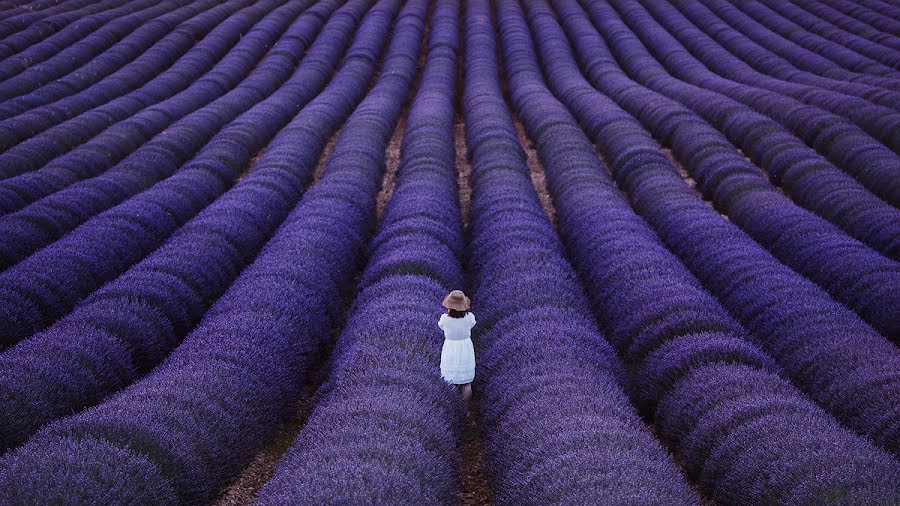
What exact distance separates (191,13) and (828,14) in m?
24.3

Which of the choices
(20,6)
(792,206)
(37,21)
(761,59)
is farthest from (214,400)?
(20,6)

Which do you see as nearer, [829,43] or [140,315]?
[140,315]

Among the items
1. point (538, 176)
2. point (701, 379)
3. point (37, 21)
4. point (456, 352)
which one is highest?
point (701, 379)

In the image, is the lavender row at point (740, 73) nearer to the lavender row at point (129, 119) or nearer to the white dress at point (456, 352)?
the white dress at point (456, 352)

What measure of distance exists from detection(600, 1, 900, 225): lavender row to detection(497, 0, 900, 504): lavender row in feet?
7.19

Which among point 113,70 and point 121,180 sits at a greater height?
point 121,180

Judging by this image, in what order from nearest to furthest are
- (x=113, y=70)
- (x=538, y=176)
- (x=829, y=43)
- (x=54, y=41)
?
(x=538, y=176) < (x=113, y=70) < (x=829, y=43) < (x=54, y=41)

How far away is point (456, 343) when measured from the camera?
18.9ft

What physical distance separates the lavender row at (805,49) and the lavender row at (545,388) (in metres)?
12.5

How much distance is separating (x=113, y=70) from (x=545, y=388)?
818 inches

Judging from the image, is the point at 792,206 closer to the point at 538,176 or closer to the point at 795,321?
the point at 795,321

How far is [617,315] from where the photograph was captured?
6.98m

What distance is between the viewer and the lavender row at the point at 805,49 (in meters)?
19.7

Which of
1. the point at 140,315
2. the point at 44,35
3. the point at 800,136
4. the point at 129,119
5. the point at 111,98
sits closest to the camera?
the point at 140,315
